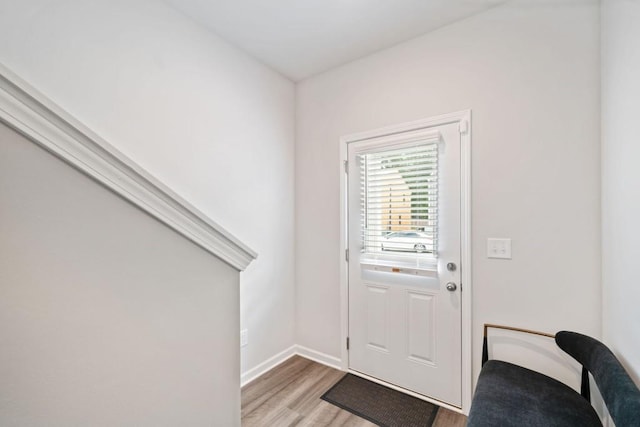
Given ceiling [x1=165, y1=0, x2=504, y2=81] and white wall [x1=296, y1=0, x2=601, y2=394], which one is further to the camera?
ceiling [x1=165, y1=0, x2=504, y2=81]

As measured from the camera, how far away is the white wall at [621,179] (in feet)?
3.83

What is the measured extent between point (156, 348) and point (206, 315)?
167 millimetres

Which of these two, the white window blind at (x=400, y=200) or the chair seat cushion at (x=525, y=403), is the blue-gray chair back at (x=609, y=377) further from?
the white window blind at (x=400, y=200)

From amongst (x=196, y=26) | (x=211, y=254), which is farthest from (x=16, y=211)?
(x=196, y=26)

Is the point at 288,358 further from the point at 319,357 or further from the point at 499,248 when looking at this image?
the point at 499,248

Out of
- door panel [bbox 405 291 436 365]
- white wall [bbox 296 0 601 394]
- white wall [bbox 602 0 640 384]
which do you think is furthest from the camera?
door panel [bbox 405 291 436 365]

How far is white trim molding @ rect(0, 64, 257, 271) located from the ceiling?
1643mm

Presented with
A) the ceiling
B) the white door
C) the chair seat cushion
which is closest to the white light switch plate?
Answer: the white door

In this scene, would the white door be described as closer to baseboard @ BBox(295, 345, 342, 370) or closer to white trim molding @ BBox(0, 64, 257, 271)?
baseboard @ BBox(295, 345, 342, 370)

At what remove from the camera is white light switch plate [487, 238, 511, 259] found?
181 cm

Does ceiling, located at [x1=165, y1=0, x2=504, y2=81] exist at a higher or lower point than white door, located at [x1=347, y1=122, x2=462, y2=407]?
higher

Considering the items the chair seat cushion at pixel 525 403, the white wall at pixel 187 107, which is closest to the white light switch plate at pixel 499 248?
the chair seat cushion at pixel 525 403

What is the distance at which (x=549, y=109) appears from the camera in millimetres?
1692

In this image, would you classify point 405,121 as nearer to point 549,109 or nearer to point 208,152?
point 549,109
